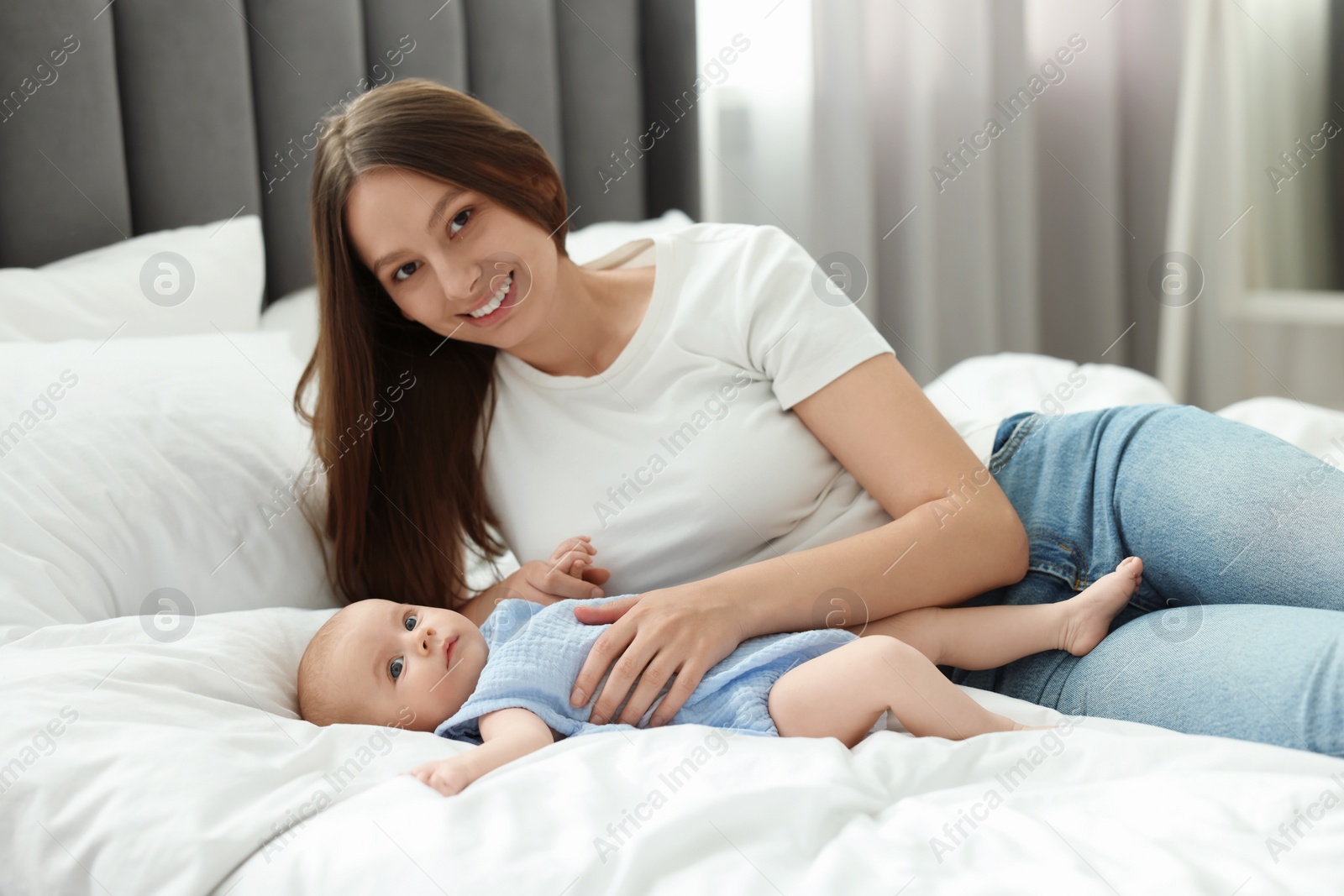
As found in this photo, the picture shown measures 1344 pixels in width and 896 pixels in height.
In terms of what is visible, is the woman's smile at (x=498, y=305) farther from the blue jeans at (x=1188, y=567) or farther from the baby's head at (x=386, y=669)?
the blue jeans at (x=1188, y=567)

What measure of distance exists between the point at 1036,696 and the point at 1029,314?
1802mm

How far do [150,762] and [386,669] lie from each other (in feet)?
0.90

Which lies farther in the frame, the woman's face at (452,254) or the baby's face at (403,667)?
the woman's face at (452,254)

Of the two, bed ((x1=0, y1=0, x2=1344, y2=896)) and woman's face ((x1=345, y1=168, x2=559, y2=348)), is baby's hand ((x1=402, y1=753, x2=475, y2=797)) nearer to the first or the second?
bed ((x1=0, y1=0, x2=1344, y2=896))

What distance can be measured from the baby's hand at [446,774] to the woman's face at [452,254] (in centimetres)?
52

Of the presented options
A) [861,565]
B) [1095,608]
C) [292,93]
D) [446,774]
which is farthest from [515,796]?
[292,93]

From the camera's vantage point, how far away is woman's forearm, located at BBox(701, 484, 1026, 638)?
994 mm

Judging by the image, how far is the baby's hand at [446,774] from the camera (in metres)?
0.71

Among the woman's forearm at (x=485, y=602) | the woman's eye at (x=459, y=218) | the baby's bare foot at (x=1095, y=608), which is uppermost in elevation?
the woman's eye at (x=459, y=218)

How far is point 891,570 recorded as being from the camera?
3.35 feet

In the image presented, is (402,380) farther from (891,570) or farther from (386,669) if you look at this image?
(891,570)

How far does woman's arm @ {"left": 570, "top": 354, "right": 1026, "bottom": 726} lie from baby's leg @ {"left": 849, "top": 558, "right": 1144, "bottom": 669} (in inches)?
0.8

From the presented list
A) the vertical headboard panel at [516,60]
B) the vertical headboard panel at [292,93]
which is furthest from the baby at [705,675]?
the vertical headboard panel at [516,60]

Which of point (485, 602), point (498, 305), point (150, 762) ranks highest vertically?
point (498, 305)
